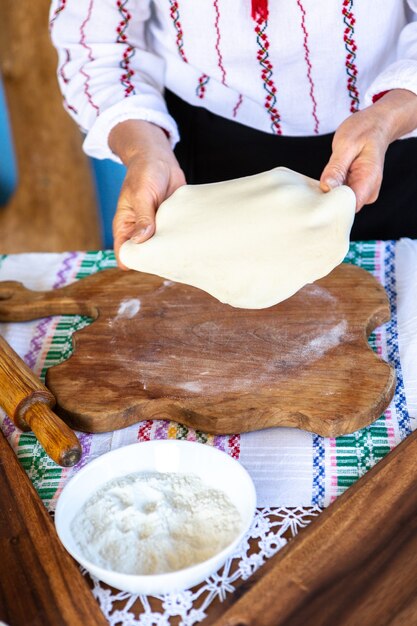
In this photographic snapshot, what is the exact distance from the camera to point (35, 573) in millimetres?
761

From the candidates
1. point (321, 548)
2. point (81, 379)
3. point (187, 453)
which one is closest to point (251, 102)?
point (81, 379)

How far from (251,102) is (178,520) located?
777mm

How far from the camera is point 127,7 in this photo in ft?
4.13

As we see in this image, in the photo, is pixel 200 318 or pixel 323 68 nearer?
pixel 200 318

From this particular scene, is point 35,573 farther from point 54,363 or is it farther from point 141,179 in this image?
point 141,179

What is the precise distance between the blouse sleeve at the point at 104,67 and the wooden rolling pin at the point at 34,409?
432mm

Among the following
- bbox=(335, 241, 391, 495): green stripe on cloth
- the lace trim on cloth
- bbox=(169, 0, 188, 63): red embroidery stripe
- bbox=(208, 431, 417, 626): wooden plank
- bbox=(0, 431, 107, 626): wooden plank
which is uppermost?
bbox=(169, 0, 188, 63): red embroidery stripe

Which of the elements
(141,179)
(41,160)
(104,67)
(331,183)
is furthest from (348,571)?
(41,160)

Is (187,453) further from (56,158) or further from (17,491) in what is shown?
(56,158)

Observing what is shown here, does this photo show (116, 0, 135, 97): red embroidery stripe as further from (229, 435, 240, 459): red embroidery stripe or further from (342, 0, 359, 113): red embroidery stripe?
(229, 435, 240, 459): red embroidery stripe

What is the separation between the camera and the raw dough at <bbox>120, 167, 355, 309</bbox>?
95 cm

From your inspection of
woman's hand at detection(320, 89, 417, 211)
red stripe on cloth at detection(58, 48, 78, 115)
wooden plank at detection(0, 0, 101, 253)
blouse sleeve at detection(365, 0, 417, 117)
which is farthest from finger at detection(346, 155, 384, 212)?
wooden plank at detection(0, 0, 101, 253)

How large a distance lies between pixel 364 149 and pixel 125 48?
0.48 metres

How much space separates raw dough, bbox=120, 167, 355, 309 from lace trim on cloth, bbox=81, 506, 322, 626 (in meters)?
0.30
